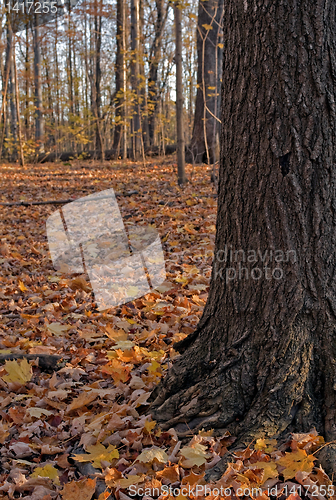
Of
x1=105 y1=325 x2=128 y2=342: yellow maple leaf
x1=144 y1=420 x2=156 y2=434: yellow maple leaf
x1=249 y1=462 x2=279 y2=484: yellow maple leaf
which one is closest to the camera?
x1=249 y1=462 x2=279 y2=484: yellow maple leaf

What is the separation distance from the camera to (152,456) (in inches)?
67.1

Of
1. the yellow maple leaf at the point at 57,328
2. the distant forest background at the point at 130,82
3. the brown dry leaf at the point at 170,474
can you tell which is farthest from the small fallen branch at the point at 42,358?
the distant forest background at the point at 130,82

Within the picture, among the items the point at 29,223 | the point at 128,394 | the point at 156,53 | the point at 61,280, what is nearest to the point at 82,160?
the point at 156,53

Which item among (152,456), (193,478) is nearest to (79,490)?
(152,456)

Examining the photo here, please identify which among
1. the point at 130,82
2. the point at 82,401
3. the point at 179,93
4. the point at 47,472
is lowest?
the point at 47,472

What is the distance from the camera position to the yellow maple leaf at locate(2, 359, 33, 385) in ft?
8.00

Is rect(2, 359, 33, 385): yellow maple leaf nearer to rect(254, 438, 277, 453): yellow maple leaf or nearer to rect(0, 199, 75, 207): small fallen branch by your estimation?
rect(254, 438, 277, 453): yellow maple leaf

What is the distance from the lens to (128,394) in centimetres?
228

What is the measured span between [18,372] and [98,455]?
3.12ft

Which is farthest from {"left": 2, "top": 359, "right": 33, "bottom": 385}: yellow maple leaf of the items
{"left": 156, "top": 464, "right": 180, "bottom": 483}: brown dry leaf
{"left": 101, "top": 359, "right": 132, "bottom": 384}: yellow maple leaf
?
{"left": 156, "top": 464, "right": 180, "bottom": 483}: brown dry leaf

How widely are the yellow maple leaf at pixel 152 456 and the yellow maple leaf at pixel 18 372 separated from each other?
3.59 feet

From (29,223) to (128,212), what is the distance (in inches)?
69.3

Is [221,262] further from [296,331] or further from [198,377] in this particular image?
[198,377]

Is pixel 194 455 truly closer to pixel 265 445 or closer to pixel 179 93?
pixel 265 445
